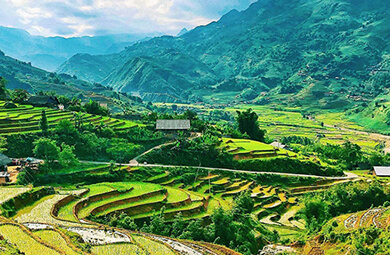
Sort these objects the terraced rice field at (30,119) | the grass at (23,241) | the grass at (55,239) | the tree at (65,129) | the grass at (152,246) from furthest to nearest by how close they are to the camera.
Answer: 1. the tree at (65,129)
2. the terraced rice field at (30,119)
3. the grass at (152,246)
4. the grass at (55,239)
5. the grass at (23,241)

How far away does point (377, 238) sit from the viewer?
2130cm

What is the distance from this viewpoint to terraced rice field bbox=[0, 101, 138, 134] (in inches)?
1839

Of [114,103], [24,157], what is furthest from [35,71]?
[24,157]

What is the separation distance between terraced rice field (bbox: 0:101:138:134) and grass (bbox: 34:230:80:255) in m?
30.9

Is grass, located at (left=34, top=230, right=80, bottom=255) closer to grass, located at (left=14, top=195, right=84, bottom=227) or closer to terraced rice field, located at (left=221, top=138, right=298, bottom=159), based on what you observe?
grass, located at (left=14, top=195, right=84, bottom=227)

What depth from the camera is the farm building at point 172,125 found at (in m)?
56.1

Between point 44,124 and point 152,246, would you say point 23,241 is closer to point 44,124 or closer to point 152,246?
point 152,246

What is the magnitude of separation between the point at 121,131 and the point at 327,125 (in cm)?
9781

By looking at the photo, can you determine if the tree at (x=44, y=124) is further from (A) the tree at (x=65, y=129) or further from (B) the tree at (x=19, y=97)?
(B) the tree at (x=19, y=97)

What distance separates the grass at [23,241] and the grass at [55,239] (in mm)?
786

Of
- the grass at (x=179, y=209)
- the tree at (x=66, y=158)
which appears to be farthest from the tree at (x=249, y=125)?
the grass at (x=179, y=209)

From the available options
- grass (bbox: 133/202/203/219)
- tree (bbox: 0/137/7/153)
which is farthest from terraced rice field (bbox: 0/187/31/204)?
tree (bbox: 0/137/7/153)

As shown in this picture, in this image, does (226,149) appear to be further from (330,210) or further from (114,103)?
(114,103)

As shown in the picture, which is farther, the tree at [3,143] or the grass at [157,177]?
the grass at [157,177]
